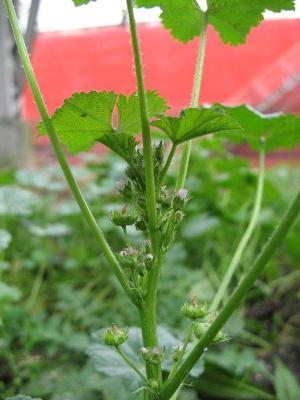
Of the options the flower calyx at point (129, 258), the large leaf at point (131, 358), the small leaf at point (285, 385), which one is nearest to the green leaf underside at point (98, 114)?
the flower calyx at point (129, 258)

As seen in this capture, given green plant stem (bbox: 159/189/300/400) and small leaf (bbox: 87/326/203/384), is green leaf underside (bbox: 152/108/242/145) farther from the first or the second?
small leaf (bbox: 87/326/203/384)

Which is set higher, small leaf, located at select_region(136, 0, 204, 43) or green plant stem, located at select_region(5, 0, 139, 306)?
small leaf, located at select_region(136, 0, 204, 43)

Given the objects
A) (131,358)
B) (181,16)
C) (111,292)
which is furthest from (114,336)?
(111,292)

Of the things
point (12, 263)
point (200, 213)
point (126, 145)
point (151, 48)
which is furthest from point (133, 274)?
point (151, 48)

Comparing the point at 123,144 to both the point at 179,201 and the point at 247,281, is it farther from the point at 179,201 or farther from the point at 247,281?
the point at 247,281

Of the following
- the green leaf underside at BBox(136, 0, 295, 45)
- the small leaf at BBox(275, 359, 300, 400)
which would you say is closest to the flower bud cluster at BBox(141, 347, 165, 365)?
the green leaf underside at BBox(136, 0, 295, 45)

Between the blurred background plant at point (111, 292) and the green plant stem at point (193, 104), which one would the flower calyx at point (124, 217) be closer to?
the green plant stem at point (193, 104)
